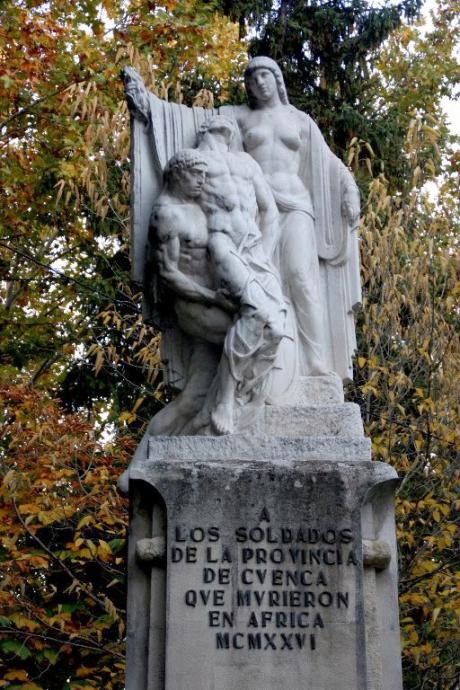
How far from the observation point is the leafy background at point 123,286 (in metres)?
12.0

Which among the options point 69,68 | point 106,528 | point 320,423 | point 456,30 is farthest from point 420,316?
point 456,30

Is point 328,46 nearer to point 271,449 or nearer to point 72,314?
point 72,314

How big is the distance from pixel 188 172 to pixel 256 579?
2.57 metres

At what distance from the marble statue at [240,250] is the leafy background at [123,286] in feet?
8.32

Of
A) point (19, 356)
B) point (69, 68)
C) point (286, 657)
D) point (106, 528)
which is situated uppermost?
point (69, 68)

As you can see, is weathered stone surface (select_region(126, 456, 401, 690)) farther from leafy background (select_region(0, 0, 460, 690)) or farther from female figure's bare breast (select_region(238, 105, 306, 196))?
leafy background (select_region(0, 0, 460, 690))

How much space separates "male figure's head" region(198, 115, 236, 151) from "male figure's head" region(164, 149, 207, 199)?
1.16 feet

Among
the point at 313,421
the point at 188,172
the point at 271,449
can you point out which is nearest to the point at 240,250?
the point at 188,172

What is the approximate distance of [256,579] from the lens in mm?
7547

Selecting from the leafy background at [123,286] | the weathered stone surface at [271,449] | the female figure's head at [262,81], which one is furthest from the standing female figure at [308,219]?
the leafy background at [123,286]

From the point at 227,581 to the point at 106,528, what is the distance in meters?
5.67

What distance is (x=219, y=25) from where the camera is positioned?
17906 mm

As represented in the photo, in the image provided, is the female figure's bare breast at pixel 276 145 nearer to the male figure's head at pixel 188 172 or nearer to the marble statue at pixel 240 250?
the marble statue at pixel 240 250

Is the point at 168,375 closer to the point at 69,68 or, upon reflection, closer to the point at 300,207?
the point at 300,207
